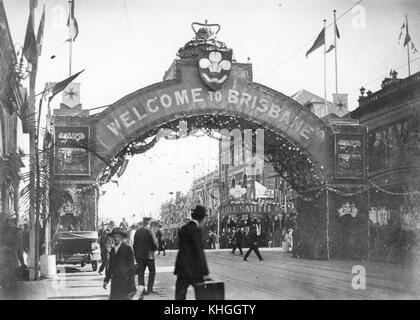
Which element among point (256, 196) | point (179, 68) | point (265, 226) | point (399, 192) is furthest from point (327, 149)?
point (265, 226)

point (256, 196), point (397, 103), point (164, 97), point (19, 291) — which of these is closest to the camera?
point (19, 291)

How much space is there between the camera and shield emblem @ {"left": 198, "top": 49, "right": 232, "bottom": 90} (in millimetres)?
21828

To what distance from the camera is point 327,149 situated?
23.6m

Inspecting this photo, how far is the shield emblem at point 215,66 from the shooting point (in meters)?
21.8

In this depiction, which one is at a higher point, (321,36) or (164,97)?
(321,36)

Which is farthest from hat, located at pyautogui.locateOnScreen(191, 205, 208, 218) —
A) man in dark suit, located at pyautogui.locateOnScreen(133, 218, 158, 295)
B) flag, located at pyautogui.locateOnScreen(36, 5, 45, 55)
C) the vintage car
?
the vintage car

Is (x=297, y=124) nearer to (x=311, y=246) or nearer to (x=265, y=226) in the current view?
(x=311, y=246)

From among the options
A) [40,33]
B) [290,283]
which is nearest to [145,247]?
[290,283]

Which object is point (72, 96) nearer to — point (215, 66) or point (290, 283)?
point (215, 66)

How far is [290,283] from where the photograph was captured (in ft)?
49.9

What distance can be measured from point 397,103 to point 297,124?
24.1 ft

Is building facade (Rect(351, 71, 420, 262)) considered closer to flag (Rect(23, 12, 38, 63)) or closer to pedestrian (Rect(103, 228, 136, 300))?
flag (Rect(23, 12, 38, 63))

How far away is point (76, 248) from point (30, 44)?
803cm
